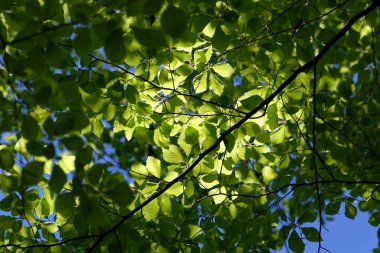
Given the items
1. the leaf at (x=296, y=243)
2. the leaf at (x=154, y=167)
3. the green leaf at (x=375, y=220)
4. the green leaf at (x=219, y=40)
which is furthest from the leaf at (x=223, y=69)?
the green leaf at (x=375, y=220)

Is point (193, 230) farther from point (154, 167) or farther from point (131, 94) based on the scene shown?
point (131, 94)

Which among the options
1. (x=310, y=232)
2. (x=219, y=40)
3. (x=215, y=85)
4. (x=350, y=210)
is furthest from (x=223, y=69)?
(x=350, y=210)

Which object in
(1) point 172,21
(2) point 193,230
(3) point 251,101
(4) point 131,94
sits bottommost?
(1) point 172,21

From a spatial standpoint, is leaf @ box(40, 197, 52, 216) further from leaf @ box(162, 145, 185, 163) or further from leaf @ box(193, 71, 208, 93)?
leaf @ box(193, 71, 208, 93)

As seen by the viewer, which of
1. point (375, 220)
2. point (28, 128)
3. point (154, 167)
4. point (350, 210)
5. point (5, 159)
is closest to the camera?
point (28, 128)

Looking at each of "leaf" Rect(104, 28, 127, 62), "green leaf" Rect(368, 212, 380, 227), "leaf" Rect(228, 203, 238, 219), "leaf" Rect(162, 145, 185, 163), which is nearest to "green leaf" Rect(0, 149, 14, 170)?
"leaf" Rect(104, 28, 127, 62)

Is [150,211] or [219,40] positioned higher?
[219,40]

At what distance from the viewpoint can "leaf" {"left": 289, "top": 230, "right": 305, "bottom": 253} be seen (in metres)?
2.81

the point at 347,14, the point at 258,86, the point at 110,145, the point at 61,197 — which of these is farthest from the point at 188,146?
the point at 110,145

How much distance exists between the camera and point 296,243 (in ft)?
9.25

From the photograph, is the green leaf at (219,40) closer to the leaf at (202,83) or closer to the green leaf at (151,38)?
the leaf at (202,83)

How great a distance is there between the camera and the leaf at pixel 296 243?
2.81 metres

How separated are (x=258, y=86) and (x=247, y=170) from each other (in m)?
0.60

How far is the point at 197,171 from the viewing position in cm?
280
